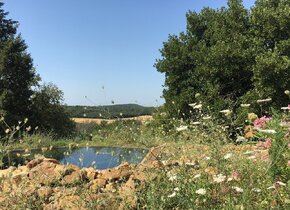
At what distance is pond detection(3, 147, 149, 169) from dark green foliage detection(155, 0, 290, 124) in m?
4.86

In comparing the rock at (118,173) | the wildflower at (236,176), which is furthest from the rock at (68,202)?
the wildflower at (236,176)

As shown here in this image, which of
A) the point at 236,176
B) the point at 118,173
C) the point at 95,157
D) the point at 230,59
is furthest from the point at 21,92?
the point at 236,176

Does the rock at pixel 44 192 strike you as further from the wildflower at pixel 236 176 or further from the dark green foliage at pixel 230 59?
the dark green foliage at pixel 230 59

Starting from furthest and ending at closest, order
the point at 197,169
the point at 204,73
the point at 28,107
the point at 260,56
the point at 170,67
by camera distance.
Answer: the point at 28,107
the point at 170,67
the point at 204,73
the point at 260,56
the point at 197,169

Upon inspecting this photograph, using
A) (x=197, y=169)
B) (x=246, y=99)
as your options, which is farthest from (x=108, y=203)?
(x=246, y=99)

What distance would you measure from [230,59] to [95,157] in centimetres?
874

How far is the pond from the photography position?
165 inches

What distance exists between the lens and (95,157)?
25.1 feet

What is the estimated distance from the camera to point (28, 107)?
75.0ft

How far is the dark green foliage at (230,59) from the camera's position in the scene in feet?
44.9

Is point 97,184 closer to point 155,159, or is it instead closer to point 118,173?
point 118,173

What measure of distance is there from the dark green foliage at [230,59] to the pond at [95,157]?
4863 mm

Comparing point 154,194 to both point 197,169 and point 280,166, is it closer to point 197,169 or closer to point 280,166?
point 197,169

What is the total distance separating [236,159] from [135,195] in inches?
37.2
